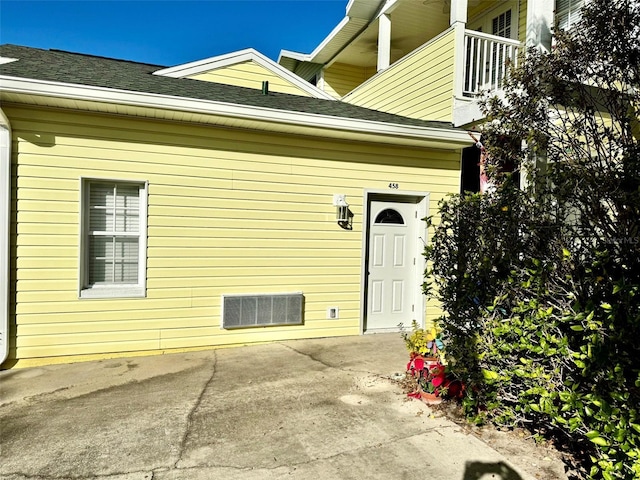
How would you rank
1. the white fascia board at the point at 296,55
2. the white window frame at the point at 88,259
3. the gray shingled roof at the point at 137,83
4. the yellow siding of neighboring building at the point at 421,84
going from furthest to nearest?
the white fascia board at the point at 296,55 → the yellow siding of neighboring building at the point at 421,84 → the gray shingled roof at the point at 137,83 → the white window frame at the point at 88,259

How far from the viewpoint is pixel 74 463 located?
8.73ft

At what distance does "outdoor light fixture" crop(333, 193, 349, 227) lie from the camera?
226 inches

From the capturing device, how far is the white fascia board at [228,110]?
164 inches

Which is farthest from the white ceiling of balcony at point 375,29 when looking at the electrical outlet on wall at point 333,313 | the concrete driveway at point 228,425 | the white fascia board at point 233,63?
the concrete driveway at point 228,425

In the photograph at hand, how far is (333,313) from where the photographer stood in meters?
5.87

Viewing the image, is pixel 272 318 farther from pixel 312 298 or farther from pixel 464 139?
pixel 464 139

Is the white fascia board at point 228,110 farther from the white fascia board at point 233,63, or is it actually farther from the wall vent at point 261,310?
the white fascia board at point 233,63

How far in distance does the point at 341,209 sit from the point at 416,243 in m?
1.38

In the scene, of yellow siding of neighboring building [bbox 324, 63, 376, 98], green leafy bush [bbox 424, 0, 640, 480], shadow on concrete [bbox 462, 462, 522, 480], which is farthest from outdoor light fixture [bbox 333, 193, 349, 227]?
yellow siding of neighboring building [bbox 324, 63, 376, 98]

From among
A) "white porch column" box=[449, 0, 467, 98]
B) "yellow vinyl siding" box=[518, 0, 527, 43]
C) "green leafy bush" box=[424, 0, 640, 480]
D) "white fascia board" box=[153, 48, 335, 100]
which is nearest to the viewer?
"green leafy bush" box=[424, 0, 640, 480]

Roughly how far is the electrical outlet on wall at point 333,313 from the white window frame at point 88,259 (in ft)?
8.16

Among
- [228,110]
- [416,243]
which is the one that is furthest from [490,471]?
[228,110]

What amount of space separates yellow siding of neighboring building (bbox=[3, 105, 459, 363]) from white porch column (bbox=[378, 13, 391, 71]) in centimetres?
339

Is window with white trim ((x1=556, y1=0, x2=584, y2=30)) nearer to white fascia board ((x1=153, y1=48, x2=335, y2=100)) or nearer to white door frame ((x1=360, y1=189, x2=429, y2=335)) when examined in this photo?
white door frame ((x1=360, y1=189, x2=429, y2=335))
